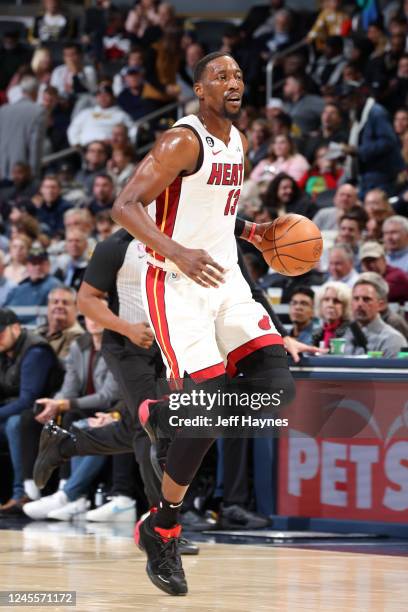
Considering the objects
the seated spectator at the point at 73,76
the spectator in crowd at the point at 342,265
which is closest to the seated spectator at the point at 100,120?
the seated spectator at the point at 73,76

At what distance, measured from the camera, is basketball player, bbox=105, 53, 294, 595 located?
549 cm

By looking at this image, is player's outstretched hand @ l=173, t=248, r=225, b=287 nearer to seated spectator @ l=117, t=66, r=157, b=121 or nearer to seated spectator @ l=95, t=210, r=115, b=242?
seated spectator @ l=95, t=210, r=115, b=242

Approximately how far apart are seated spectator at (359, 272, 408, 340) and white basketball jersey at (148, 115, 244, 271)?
333cm

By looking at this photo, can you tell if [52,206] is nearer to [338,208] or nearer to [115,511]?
[338,208]

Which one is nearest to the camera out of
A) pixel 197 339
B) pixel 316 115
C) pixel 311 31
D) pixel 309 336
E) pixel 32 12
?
pixel 197 339

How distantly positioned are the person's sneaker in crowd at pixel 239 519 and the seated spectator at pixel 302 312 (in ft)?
4.86

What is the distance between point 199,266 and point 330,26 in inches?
454

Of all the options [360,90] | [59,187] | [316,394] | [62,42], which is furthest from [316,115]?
[316,394]

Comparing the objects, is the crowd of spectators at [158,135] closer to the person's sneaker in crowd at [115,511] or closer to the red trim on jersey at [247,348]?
the person's sneaker in crowd at [115,511]

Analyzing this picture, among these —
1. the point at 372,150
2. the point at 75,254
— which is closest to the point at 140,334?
the point at 75,254

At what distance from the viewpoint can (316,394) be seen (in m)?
8.09

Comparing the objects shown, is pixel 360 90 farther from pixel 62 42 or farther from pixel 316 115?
pixel 62 42

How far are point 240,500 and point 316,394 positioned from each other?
0.90m

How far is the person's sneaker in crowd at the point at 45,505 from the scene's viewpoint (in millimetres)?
8945
